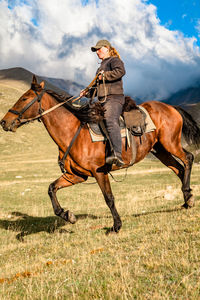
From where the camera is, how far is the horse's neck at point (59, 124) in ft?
24.4

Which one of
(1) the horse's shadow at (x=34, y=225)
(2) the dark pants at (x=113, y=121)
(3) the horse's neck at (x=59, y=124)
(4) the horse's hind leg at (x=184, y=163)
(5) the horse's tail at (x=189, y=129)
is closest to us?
(2) the dark pants at (x=113, y=121)

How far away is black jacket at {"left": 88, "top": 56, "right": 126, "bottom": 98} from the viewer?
23.9ft

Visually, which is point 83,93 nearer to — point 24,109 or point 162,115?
point 24,109

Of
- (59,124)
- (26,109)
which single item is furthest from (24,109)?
(59,124)

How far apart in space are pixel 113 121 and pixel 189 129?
13.6 ft

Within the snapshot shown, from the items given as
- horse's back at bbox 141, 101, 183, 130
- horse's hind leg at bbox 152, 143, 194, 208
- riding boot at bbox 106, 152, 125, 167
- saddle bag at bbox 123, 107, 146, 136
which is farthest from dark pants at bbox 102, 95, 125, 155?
horse's hind leg at bbox 152, 143, 194, 208

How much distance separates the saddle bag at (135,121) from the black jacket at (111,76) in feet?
2.38

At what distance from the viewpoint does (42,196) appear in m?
21.2

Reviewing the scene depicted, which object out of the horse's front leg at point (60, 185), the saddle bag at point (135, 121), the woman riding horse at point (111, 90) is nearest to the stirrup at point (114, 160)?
the woman riding horse at point (111, 90)

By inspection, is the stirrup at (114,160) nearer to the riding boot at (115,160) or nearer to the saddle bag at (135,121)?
the riding boot at (115,160)

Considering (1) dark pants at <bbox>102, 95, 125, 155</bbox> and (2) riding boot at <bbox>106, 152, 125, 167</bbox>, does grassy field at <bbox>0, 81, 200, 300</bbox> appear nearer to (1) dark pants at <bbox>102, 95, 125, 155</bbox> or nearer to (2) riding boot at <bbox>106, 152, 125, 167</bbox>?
(2) riding boot at <bbox>106, 152, 125, 167</bbox>

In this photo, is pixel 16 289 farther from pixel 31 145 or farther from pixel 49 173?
pixel 31 145

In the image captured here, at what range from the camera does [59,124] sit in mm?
7500

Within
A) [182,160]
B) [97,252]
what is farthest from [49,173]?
[97,252]
